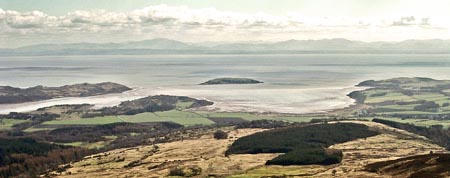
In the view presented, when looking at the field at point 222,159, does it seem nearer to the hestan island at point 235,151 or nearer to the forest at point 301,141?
the hestan island at point 235,151

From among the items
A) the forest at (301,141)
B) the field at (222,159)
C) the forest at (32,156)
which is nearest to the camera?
the field at (222,159)

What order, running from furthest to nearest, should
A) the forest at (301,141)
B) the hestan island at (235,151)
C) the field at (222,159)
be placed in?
the forest at (301,141)
the hestan island at (235,151)
the field at (222,159)

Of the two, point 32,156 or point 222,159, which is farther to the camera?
point 32,156

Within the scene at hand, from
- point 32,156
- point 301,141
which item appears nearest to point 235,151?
point 301,141

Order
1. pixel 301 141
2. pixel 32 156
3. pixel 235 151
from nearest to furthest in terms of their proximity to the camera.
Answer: pixel 235 151, pixel 301 141, pixel 32 156

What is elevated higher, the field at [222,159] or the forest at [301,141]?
the forest at [301,141]

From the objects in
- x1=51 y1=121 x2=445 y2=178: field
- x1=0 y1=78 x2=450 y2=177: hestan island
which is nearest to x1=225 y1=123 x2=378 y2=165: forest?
x1=0 y1=78 x2=450 y2=177: hestan island

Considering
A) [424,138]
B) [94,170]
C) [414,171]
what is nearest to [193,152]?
[94,170]

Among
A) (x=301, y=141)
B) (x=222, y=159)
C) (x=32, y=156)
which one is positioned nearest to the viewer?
(x=222, y=159)

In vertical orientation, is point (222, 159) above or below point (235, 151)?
below

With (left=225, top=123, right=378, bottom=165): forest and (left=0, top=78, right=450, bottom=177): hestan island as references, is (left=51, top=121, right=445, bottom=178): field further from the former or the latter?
(left=225, top=123, right=378, bottom=165): forest

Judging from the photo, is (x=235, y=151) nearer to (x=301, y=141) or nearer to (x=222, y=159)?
(x=222, y=159)

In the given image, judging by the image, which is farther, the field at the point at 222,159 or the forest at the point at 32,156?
the forest at the point at 32,156

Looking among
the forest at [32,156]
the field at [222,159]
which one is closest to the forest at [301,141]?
the field at [222,159]
